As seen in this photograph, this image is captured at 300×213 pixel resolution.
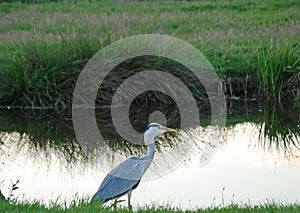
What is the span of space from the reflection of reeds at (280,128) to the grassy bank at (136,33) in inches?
22.3

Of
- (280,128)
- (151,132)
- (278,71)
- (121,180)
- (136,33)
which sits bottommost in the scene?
(121,180)

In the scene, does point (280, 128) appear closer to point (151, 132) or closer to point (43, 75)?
point (151, 132)

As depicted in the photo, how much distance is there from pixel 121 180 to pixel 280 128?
15.8 feet

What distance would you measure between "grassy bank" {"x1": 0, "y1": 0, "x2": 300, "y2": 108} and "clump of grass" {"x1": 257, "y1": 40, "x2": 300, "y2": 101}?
0.02 m

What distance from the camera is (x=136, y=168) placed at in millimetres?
7594

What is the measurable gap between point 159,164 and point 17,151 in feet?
7.27

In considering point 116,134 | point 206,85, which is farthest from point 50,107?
point 206,85

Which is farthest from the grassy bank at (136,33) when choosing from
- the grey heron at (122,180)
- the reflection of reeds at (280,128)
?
the grey heron at (122,180)

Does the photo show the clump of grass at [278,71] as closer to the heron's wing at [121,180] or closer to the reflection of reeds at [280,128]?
the reflection of reeds at [280,128]

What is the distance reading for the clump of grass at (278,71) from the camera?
12.8m

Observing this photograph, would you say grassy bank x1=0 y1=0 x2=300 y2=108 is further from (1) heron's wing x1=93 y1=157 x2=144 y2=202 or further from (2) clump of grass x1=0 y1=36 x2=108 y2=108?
(1) heron's wing x1=93 y1=157 x2=144 y2=202

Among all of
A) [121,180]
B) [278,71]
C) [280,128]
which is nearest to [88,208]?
[121,180]

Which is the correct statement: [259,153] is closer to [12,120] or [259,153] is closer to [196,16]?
[12,120]

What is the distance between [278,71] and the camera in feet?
41.9
